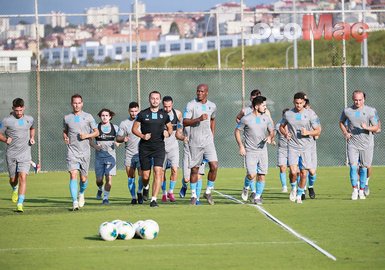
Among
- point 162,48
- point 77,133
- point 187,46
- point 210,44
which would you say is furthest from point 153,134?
point 210,44

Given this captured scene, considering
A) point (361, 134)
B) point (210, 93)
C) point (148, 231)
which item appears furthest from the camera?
point (210, 93)

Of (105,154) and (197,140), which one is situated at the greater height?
(197,140)

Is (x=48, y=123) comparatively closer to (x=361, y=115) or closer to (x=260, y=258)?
(x=361, y=115)

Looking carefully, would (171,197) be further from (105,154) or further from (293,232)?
(293,232)

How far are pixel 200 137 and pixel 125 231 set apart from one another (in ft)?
21.0

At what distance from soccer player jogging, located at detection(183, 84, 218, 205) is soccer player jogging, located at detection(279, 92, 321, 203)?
1522 mm

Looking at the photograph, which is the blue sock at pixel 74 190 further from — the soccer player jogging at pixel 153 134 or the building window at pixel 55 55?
the building window at pixel 55 55

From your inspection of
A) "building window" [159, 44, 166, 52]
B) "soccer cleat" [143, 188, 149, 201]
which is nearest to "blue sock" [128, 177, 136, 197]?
"soccer cleat" [143, 188, 149, 201]

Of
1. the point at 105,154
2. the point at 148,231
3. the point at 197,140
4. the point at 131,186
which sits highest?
the point at 197,140

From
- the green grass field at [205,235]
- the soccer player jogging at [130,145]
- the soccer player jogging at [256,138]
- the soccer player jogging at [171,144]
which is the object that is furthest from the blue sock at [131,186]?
Result: the soccer player jogging at [256,138]

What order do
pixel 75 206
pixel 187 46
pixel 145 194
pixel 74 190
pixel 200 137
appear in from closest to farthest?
pixel 75 206 < pixel 74 190 < pixel 200 137 < pixel 145 194 < pixel 187 46

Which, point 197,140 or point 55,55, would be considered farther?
point 55,55

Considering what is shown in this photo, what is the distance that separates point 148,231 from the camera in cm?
1486

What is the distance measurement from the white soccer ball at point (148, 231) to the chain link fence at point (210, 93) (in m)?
18.9
